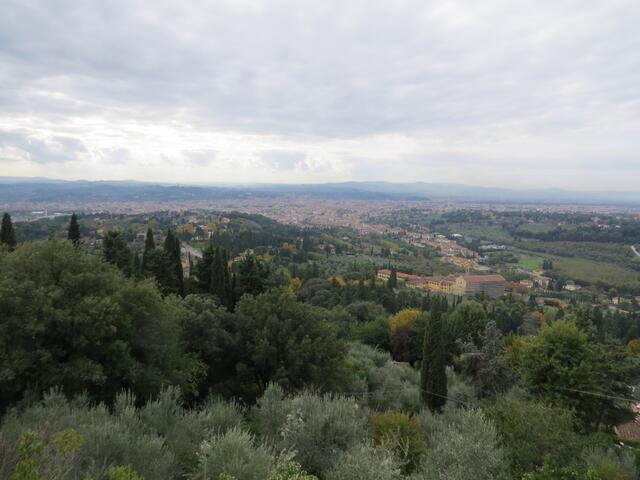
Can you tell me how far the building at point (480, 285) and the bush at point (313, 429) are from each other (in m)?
57.2

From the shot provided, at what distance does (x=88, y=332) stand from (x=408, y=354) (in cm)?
2226

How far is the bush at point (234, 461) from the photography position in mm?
6152

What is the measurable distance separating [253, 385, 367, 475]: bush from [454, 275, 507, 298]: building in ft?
188

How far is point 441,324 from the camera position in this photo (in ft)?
60.2

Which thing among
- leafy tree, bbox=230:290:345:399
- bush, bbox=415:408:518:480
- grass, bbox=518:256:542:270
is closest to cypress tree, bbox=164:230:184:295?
leafy tree, bbox=230:290:345:399

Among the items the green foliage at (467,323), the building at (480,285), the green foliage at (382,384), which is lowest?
the building at (480,285)

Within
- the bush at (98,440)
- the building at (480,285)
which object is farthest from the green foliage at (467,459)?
the building at (480,285)

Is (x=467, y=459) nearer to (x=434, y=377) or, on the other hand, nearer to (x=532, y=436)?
(x=532, y=436)

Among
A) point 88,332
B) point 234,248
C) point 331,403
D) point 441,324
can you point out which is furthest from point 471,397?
point 234,248

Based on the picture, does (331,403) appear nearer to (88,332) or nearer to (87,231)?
(88,332)

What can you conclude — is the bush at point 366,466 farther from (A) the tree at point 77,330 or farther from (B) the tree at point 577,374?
(B) the tree at point 577,374

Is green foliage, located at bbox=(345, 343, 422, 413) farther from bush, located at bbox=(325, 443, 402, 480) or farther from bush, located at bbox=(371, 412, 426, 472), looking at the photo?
bush, located at bbox=(325, 443, 402, 480)

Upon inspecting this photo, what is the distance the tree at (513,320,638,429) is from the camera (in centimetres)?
1438

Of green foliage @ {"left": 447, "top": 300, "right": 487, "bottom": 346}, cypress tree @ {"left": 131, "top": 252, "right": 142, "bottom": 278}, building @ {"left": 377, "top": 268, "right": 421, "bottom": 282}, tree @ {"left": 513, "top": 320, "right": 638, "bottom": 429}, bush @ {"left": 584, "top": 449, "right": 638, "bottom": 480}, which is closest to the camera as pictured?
bush @ {"left": 584, "top": 449, "right": 638, "bottom": 480}
